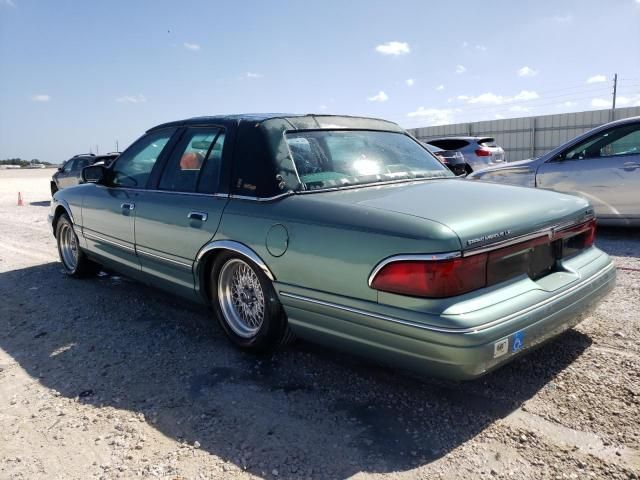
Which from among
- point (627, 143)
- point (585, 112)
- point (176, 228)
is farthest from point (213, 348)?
point (585, 112)

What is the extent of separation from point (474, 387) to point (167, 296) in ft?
9.73

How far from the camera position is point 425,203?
2775 millimetres

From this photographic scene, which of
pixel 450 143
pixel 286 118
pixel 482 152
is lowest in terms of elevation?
pixel 482 152

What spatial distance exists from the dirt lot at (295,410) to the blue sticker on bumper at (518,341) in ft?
1.30

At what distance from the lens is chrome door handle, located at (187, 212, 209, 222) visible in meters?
3.49

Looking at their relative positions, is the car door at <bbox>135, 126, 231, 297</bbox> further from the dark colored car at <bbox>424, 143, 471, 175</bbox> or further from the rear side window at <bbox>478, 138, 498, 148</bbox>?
the rear side window at <bbox>478, 138, 498, 148</bbox>

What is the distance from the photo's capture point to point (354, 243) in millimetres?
2607

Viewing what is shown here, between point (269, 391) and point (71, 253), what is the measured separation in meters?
3.76

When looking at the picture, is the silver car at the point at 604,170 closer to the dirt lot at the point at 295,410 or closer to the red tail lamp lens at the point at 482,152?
the dirt lot at the point at 295,410

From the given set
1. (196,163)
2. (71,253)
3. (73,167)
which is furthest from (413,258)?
(73,167)

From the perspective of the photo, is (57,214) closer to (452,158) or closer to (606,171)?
(606,171)

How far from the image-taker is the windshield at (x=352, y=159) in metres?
3.23

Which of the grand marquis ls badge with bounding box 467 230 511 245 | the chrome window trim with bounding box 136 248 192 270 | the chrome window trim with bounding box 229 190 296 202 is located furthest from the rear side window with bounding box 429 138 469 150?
the grand marquis ls badge with bounding box 467 230 511 245

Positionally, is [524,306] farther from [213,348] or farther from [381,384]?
[213,348]
